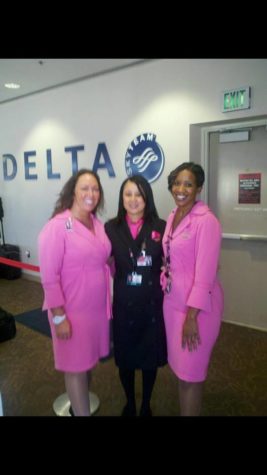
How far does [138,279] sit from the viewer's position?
5.86ft

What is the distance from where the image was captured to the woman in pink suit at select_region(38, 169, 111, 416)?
168cm

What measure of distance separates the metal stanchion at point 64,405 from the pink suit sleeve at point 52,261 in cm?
90

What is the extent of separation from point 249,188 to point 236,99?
0.87 metres

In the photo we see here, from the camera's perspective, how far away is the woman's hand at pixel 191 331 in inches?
64.5

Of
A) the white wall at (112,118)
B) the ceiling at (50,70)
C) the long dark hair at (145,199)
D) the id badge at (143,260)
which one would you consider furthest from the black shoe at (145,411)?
the ceiling at (50,70)

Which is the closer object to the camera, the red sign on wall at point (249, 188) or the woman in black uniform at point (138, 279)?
the woman in black uniform at point (138, 279)

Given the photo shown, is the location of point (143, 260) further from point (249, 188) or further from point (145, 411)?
point (249, 188)

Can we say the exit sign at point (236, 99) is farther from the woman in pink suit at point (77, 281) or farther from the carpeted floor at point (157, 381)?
the carpeted floor at point (157, 381)

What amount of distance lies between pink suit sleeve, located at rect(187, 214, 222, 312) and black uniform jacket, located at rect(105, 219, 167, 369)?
0.26 m

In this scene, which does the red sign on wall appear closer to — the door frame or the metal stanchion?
the door frame

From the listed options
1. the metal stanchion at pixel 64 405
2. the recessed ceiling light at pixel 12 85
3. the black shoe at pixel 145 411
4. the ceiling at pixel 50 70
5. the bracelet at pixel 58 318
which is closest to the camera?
the bracelet at pixel 58 318

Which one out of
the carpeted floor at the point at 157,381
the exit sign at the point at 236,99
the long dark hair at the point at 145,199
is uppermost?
the exit sign at the point at 236,99

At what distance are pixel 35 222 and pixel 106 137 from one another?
2.04m

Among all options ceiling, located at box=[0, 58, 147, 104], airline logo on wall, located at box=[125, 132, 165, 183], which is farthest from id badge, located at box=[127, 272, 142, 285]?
ceiling, located at box=[0, 58, 147, 104]
